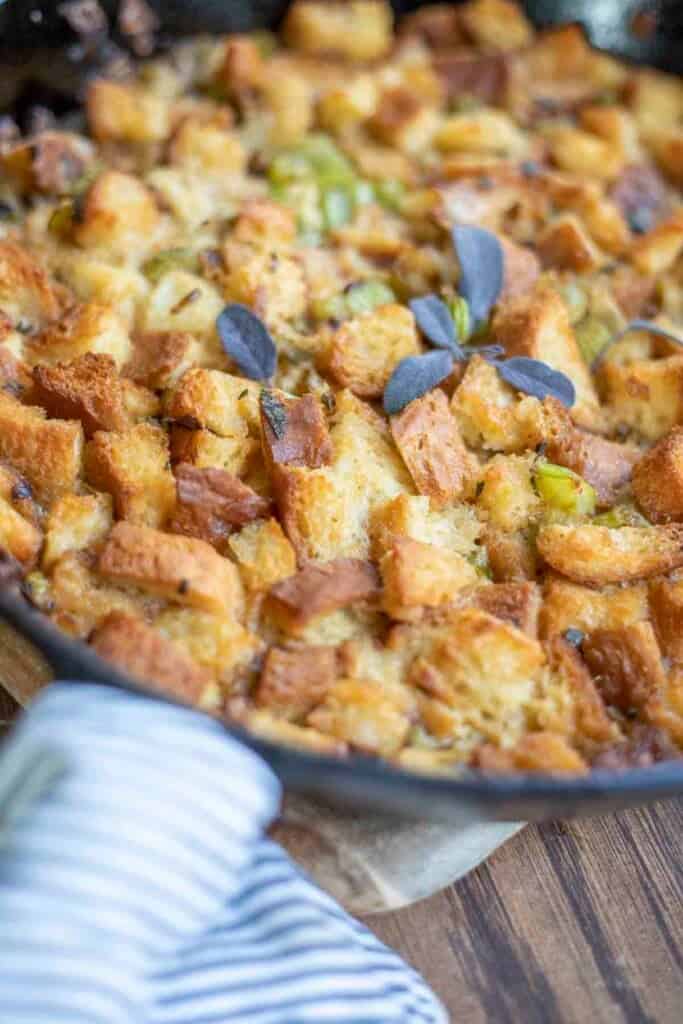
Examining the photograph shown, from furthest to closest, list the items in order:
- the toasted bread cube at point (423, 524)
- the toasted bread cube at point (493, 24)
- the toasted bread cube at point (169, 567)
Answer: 1. the toasted bread cube at point (493, 24)
2. the toasted bread cube at point (423, 524)
3. the toasted bread cube at point (169, 567)

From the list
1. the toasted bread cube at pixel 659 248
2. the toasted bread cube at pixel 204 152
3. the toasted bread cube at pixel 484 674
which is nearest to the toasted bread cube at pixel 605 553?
the toasted bread cube at pixel 484 674

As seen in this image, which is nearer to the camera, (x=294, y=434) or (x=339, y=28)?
(x=294, y=434)

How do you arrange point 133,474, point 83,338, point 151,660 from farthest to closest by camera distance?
point 83,338, point 133,474, point 151,660

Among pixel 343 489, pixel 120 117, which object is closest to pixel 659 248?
pixel 343 489

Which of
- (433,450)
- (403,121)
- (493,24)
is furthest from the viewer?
(493,24)

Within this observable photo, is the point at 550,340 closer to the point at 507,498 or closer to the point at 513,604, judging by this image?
the point at 507,498

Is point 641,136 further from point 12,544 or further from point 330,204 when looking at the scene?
point 12,544

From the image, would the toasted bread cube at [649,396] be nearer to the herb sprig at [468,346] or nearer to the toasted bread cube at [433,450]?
the herb sprig at [468,346]
